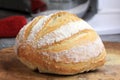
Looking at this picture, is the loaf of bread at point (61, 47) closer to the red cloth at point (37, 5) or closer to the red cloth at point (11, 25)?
the red cloth at point (11, 25)

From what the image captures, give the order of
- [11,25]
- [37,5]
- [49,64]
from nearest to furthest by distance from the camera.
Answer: [49,64]
[11,25]
[37,5]

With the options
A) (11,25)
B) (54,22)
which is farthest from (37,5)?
(54,22)

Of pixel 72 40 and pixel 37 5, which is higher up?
pixel 72 40

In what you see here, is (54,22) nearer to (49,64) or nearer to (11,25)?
(49,64)

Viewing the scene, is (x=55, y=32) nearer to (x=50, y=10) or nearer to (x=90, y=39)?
(x=90, y=39)

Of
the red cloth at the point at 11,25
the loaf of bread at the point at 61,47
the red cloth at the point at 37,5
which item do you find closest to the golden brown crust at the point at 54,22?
the loaf of bread at the point at 61,47

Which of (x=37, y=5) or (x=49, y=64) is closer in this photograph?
(x=49, y=64)

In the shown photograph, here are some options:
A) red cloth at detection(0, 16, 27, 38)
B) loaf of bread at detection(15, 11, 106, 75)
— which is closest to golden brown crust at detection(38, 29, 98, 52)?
loaf of bread at detection(15, 11, 106, 75)

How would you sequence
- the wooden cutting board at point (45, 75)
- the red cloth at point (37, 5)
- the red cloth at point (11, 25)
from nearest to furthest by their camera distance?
the wooden cutting board at point (45, 75)
the red cloth at point (11, 25)
the red cloth at point (37, 5)
